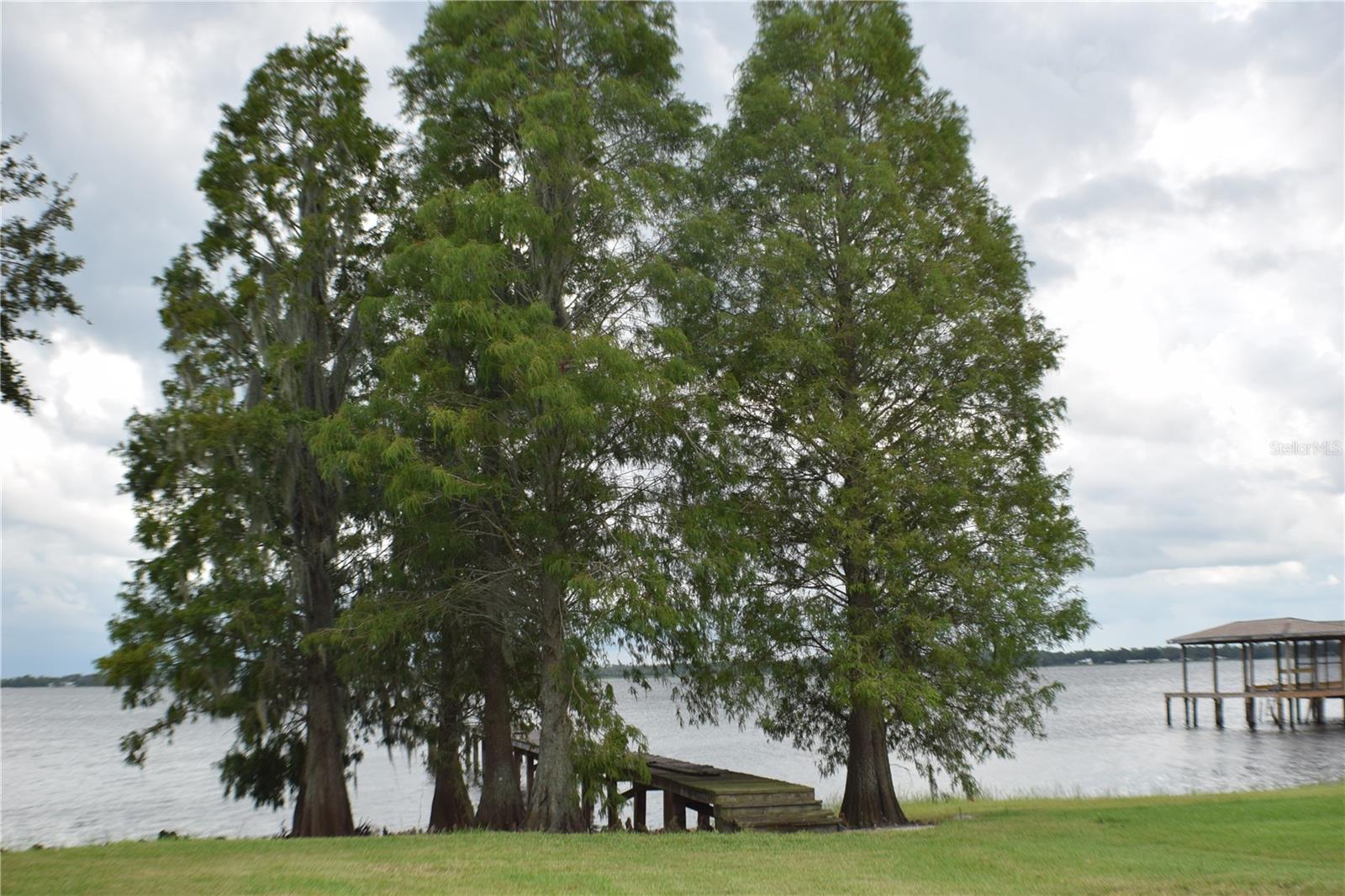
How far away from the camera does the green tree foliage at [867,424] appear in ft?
47.6

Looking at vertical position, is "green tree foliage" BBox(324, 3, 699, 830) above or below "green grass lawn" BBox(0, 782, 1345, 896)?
above

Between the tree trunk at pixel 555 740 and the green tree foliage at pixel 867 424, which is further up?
the green tree foliage at pixel 867 424

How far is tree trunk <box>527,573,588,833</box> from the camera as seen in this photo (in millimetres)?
14117

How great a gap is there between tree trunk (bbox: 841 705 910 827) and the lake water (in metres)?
7.70

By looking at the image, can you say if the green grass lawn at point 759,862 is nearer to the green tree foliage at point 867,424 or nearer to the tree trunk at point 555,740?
the tree trunk at point 555,740

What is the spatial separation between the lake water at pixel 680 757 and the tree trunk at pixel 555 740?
4795mm

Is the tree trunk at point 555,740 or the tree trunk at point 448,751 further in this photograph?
the tree trunk at point 448,751

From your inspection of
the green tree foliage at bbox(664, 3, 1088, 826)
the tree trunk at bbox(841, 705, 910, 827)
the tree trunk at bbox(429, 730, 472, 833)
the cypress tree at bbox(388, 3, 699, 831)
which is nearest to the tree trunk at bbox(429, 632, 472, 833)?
the tree trunk at bbox(429, 730, 472, 833)

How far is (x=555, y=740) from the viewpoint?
1439cm

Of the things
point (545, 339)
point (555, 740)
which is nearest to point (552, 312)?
point (545, 339)

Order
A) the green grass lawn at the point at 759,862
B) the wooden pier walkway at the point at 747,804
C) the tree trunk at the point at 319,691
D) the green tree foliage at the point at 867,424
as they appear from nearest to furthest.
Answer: the green grass lawn at the point at 759,862 < the wooden pier walkway at the point at 747,804 < the green tree foliage at the point at 867,424 < the tree trunk at the point at 319,691

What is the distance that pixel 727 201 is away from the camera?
17078 mm

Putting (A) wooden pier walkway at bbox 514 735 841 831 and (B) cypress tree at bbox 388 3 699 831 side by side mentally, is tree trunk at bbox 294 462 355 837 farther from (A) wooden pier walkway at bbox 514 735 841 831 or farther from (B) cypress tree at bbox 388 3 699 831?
(A) wooden pier walkway at bbox 514 735 841 831

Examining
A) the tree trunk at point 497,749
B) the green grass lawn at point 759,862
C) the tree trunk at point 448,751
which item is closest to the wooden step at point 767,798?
the green grass lawn at point 759,862
